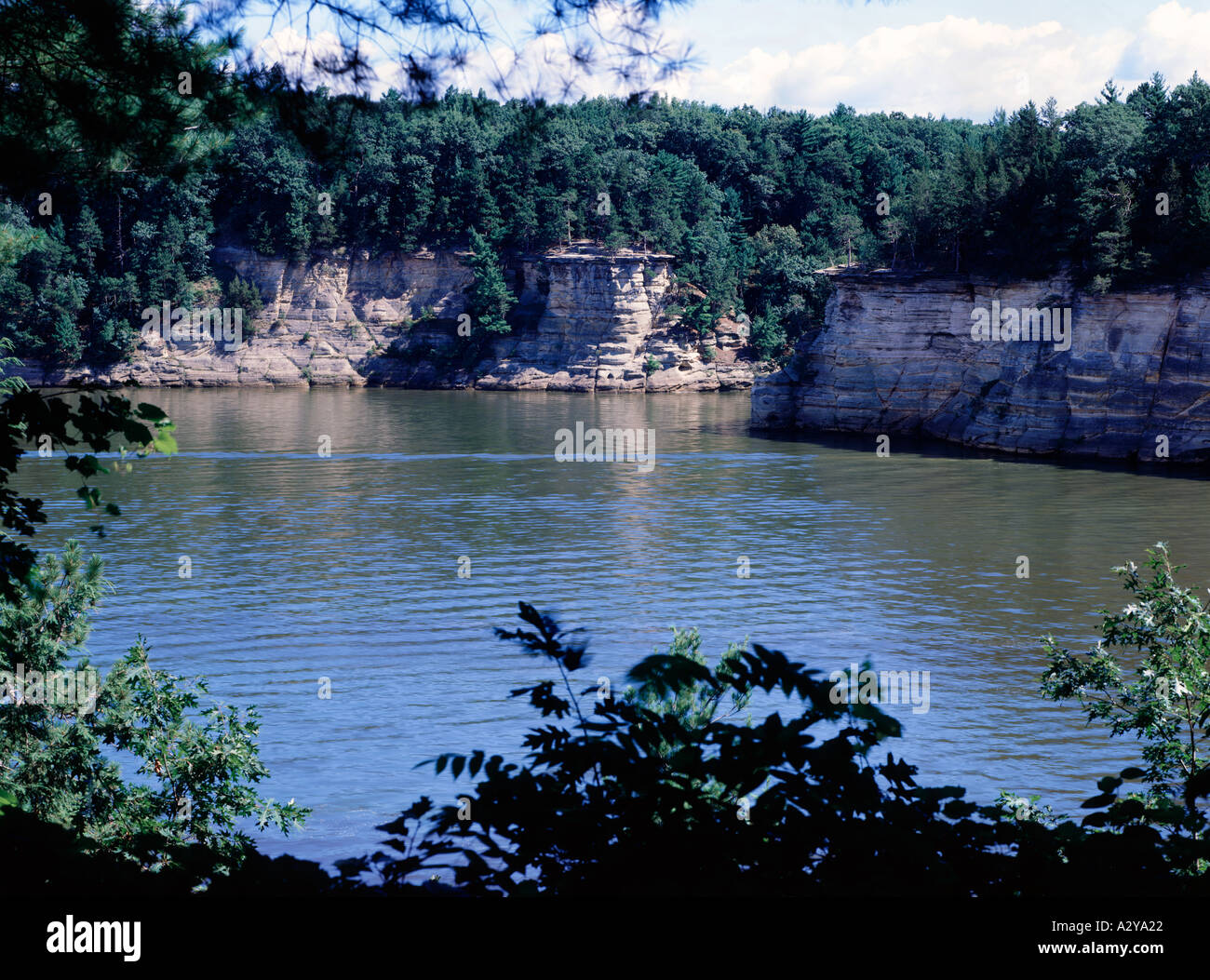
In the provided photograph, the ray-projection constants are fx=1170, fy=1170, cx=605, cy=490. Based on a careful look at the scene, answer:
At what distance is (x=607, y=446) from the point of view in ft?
199

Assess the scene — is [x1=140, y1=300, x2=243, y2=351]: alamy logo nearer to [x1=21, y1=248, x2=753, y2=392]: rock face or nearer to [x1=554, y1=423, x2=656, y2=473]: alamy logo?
[x1=21, y1=248, x2=753, y2=392]: rock face

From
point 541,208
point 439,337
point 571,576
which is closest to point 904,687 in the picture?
point 571,576

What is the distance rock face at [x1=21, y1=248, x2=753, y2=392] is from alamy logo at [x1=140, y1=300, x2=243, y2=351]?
1.73 ft

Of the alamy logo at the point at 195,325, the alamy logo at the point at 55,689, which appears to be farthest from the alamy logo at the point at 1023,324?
the alamy logo at the point at 195,325

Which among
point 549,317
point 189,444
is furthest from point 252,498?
point 549,317

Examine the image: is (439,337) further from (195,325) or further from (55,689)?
(55,689)

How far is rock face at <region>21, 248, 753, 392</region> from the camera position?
89.6m

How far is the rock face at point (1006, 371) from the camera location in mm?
49562

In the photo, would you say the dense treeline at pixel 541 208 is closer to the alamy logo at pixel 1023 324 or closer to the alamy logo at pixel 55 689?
the alamy logo at pixel 1023 324

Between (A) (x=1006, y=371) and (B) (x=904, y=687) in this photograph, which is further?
(A) (x=1006, y=371)

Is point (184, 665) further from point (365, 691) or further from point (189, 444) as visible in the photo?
point (189, 444)
